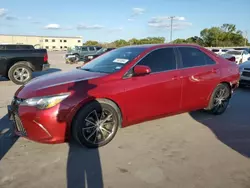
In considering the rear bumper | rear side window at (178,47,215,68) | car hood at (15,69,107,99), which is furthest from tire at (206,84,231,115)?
the rear bumper

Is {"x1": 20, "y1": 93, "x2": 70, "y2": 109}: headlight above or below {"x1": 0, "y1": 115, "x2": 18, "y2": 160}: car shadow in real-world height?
above

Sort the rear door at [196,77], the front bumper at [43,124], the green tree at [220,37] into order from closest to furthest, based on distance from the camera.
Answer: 1. the front bumper at [43,124]
2. the rear door at [196,77]
3. the green tree at [220,37]

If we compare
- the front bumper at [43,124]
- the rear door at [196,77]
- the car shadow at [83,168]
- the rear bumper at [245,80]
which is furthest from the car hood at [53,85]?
the rear bumper at [245,80]

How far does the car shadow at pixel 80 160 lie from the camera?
9.90 feet

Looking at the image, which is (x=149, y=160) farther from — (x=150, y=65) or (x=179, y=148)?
(x=150, y=65)

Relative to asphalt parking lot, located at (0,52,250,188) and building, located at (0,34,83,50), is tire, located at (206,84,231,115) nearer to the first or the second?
asphalt parking lot, located at (0,52,250,188)

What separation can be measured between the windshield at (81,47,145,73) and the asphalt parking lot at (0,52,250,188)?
1197mm

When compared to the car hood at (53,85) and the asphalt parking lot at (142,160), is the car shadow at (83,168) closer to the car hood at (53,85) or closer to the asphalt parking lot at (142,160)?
the asphalt parking lot at (142,160)

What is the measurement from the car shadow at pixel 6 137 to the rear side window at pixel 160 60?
2513mm

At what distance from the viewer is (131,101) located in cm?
414

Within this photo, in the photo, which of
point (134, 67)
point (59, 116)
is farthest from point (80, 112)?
point (134, 67)

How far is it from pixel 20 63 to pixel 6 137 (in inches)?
271

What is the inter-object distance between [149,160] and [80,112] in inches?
47.4

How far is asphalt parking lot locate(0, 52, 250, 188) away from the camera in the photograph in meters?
3.01
